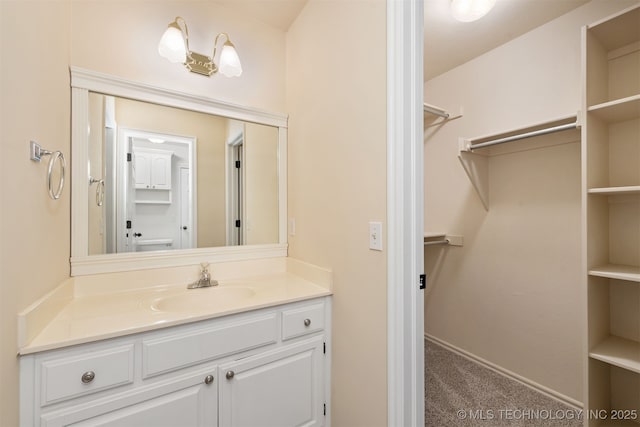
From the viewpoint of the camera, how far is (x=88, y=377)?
860mm

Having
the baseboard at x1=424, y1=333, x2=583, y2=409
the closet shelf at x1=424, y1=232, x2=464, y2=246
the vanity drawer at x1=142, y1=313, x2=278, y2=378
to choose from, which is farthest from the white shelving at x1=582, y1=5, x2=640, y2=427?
the vanity drawer at x1=142, y1=313, x2=278, y2=378

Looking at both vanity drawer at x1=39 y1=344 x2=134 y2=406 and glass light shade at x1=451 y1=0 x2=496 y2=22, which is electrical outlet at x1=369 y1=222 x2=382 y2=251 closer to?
vanity drawer at x1=39 y1=344 x2=134 y2=406

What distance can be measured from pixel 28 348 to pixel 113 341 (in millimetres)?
203

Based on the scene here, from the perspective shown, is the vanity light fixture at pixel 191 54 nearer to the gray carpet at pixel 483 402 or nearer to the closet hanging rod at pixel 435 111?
the closet hanging rod at pixel 435 111

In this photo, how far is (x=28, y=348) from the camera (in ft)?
2.57

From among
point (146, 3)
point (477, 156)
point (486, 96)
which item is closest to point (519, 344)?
point (477, 156)

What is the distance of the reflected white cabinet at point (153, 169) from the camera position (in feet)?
4.71

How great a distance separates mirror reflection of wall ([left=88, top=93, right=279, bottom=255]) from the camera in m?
1.34

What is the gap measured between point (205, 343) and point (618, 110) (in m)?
2.17

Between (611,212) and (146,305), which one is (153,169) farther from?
(611,212)

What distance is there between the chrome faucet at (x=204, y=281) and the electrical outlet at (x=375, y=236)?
0.94 meters

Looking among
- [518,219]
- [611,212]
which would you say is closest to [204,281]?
[518,219]

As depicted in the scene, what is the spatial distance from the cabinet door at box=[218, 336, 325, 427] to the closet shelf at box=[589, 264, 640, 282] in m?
1.37

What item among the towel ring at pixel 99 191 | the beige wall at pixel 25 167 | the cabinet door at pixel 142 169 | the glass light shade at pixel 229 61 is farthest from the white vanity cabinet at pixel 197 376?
the glass light shade at pixel 229 61
